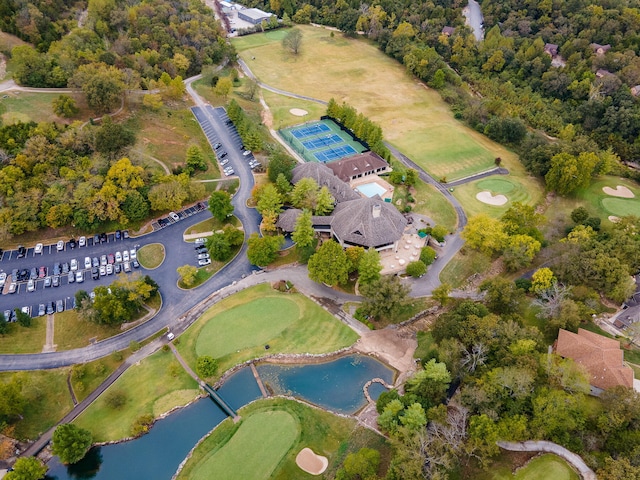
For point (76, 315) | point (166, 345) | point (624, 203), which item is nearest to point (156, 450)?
point (166, 345)

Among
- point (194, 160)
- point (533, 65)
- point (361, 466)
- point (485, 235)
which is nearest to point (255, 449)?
point (361, 466)

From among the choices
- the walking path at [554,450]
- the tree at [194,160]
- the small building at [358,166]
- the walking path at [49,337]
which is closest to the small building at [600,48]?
the small building at [358,166]

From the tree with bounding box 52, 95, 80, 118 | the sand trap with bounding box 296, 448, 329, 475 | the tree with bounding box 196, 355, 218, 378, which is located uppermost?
the tree with bounding box 52, 95, 80, 118

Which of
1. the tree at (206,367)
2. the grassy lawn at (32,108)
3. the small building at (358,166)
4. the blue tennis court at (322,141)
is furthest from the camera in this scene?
the blue tennis court at (322,141)

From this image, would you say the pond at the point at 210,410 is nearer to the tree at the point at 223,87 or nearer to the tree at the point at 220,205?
the tree at the point at 220,205

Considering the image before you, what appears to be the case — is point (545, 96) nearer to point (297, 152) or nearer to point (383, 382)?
point (297, 152)

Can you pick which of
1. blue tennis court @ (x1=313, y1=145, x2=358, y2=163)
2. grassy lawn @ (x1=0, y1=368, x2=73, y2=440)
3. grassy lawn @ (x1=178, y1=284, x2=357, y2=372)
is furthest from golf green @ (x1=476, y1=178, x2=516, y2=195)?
grassy lawn @ (x1=0, y1=368, x2=73, y2=440)

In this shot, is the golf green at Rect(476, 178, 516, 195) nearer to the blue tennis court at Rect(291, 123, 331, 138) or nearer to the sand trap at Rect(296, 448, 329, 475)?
the blue tennis court at Rect(291, 123, 331, 138)

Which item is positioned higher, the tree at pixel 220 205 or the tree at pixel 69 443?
the tree at pixel 220 205

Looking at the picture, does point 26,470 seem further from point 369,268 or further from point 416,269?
point 416,269
